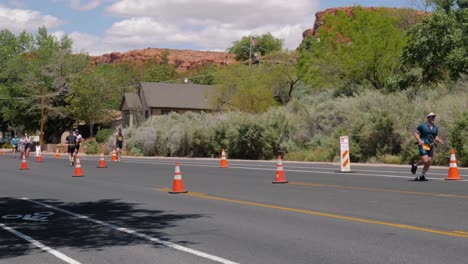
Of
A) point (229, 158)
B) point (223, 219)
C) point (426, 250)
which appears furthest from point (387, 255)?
point (229, 158)

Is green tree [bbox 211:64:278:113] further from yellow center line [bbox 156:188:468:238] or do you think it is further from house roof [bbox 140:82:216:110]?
yellow center line [bbox 156:188:468:238]

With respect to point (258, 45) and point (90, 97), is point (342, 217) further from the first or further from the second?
point (258, 45)

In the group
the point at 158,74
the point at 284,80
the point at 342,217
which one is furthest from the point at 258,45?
the point at 342,217

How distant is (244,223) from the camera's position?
1118 cm

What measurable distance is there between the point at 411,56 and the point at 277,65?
86.9 ft

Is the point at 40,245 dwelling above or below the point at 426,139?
below

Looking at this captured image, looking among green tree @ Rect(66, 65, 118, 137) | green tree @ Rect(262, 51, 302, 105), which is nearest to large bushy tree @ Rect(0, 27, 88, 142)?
green tree @ Rect(66, 65, 118, 137)

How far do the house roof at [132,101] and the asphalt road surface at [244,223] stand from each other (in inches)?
2583

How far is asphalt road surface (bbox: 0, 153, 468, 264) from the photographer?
27.5ft

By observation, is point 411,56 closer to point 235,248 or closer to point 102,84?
point 235,248

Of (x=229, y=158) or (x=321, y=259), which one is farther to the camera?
(x=229, y=158)

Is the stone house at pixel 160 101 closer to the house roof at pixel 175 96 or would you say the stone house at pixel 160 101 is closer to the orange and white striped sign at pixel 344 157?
the house roof at pixel 175 96

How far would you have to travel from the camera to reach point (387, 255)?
8031mm

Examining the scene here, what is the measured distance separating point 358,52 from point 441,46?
339 inches
